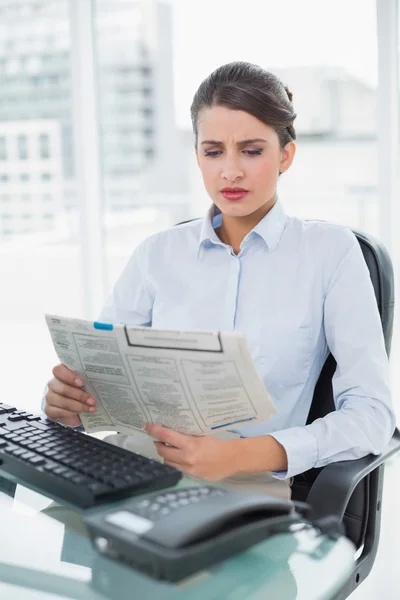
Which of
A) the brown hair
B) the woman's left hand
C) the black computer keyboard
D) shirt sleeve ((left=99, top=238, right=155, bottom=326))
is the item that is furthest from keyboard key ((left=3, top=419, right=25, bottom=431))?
the brown hair

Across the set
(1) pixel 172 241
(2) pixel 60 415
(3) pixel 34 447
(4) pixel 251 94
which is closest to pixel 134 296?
(1) pixel 172 241

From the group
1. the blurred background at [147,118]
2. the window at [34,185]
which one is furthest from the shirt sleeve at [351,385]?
the window at [34,185]

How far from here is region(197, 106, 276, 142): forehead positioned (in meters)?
1.36

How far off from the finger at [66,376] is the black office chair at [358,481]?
1.36 feet

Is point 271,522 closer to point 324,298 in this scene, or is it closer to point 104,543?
point 104,543

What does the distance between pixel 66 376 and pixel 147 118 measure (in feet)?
8.10

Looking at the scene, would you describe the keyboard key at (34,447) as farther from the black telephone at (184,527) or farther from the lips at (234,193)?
the lips at (234,193)

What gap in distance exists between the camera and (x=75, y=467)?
0.95m

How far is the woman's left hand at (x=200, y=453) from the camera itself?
106 centimetres

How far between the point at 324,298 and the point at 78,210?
2.17 m

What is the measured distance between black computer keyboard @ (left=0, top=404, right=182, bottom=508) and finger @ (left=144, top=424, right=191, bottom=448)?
10cm

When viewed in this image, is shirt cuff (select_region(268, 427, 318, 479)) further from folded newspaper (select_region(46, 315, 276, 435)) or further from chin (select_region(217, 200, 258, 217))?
chin (select_region(217, 200, 258, 217))

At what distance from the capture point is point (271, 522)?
807mm

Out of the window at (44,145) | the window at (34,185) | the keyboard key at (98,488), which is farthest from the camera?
the window at (44,145)
